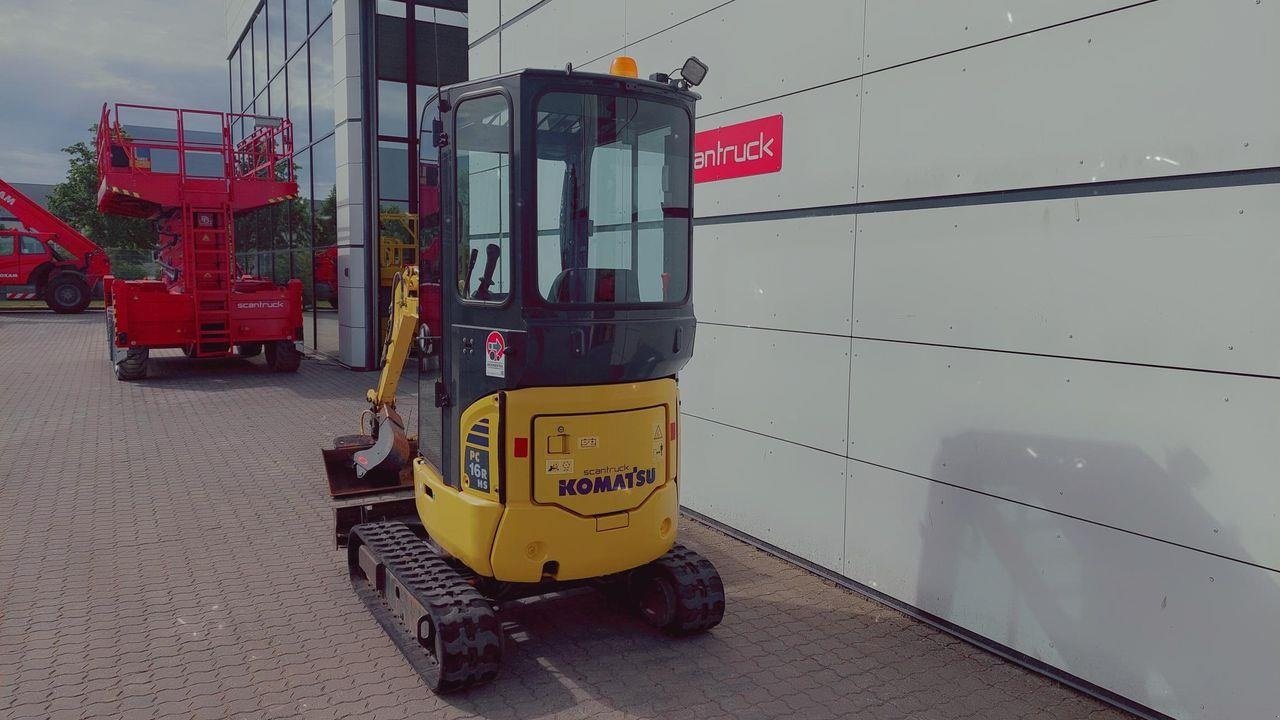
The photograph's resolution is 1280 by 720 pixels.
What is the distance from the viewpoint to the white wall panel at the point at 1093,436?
3242 mm

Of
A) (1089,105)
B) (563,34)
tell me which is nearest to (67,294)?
(563,34)

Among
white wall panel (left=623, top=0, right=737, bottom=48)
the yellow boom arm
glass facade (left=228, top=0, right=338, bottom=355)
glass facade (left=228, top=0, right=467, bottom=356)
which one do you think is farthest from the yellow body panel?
glass facade (left=228, top=0, right=338, bottom=355)

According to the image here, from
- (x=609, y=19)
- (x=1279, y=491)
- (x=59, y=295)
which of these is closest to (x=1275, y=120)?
(x=1279, y=491)

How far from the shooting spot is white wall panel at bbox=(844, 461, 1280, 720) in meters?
3.29

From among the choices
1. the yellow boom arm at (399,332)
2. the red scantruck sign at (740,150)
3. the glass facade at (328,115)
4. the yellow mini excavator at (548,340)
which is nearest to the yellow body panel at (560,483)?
the yellow mini excavator at (548,340)

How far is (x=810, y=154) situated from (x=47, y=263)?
27.2 m

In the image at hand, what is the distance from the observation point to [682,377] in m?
6.56

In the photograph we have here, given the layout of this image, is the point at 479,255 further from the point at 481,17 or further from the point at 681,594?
the point at 481,17

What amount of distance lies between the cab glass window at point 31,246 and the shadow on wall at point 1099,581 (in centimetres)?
2829

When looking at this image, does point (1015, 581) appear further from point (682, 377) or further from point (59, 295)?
point (59, 295)

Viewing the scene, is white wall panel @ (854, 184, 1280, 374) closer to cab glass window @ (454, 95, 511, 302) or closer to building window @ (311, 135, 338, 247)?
cab glass window @ (454, 95, 511, 302)

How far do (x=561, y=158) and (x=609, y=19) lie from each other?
12.3ft

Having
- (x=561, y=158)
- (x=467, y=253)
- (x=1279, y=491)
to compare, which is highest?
(x=561, y=158)

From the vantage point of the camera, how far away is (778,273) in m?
5.55
